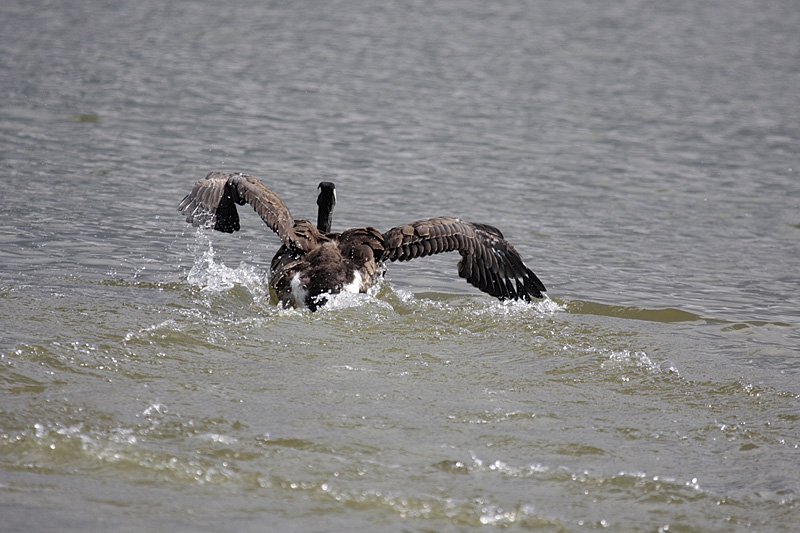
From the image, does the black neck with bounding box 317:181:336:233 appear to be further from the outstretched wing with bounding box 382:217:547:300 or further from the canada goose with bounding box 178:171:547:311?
the outstretched wing with bounding box 382:217:547:300

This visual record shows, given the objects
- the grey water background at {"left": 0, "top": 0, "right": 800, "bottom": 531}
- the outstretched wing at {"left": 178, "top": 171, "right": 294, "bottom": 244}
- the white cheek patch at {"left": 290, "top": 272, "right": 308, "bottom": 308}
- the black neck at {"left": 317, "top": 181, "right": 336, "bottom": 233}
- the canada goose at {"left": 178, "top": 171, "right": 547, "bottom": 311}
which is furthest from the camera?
the black neck at {"left": 317, "top": 181, "right": 336, "bottom": 233}

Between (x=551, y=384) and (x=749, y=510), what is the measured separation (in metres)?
1.83

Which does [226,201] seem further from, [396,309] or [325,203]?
[396,309]

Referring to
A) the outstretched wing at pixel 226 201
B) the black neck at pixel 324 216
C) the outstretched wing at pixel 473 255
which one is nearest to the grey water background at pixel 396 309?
the outstretched wing at pixel 473 255

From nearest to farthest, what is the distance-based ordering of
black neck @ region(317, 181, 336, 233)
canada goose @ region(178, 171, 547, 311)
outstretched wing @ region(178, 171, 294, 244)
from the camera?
1. canada goose @ region(178, 171, 547, 311)
2. outstretched wing @ region(178, 171, 294, 244)
3. black neck @ region(317, 181, 336, 233)

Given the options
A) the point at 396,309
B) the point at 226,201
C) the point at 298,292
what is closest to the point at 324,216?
the point at 226,201

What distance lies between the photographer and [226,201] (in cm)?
818

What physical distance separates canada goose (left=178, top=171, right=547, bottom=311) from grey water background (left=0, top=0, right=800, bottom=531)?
0.86ft

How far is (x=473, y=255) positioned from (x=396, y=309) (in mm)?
834

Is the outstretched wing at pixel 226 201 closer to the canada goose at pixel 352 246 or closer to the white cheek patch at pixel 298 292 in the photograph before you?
the canada goose at pixel 352 246

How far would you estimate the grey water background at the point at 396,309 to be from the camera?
4.67m

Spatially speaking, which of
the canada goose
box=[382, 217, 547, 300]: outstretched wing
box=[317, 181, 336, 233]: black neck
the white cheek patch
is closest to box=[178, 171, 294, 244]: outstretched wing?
the canada goose

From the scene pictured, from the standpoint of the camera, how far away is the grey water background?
467 centimetres

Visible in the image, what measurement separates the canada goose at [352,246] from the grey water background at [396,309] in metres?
0.26
